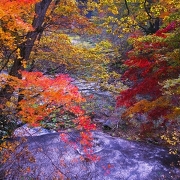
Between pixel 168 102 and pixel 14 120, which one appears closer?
pixel 14 120

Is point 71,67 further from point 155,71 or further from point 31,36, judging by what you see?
point 155,71

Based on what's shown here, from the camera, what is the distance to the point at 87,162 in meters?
8.03

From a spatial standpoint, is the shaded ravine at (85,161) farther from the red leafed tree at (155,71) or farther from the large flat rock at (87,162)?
the red leafed tree at (155,71)

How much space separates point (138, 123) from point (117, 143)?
2.68 metres

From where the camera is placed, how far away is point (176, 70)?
307 inches

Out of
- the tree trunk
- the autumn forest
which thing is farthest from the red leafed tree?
the tree trunk

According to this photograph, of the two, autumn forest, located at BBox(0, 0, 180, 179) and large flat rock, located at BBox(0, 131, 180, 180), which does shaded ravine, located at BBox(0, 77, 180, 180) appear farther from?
autumn forest, located at BBox(0, 0, 180, 179)

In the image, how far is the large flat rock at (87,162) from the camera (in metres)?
7.27

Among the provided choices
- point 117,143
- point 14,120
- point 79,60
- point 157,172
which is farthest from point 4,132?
point 157,172

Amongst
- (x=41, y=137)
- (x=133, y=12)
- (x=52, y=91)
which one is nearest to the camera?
(x=52, y=91)

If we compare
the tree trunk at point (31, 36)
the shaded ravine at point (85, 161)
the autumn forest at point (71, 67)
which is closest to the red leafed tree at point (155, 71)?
the autumn forest at point (71, 67)

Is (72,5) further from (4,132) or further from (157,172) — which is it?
(157,172)

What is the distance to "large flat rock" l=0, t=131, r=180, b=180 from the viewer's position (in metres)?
7.27

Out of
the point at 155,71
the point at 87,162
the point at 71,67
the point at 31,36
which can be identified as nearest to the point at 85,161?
the point at 87,162
